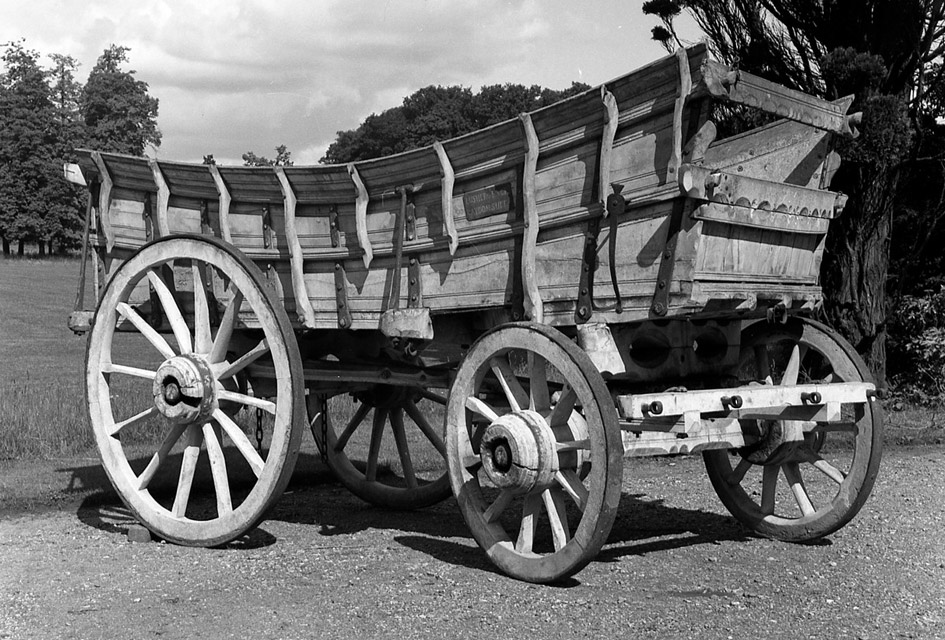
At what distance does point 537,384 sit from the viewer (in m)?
5.07

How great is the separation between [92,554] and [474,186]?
298cm

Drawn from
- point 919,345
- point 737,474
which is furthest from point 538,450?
point 919,345

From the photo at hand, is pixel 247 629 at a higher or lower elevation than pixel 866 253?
lower

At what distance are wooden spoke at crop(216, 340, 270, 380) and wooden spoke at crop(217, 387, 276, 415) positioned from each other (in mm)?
93

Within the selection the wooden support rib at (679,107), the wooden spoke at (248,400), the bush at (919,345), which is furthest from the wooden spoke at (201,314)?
the bush at (919,345)

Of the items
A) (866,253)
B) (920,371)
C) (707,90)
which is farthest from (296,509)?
(920,371)

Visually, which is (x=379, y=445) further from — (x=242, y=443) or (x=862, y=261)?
(x=862, y=261)

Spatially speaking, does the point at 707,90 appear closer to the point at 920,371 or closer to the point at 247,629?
the point at 247,629

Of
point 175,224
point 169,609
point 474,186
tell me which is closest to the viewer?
point 169,609

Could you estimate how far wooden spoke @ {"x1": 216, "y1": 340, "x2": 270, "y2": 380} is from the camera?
5.79 metres

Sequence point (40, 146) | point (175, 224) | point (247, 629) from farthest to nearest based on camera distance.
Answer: point (40, 146) < point (175, 224) < point (247, 629)

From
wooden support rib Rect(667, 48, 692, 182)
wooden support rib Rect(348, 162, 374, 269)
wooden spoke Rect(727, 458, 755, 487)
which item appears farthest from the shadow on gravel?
wooden support rib Rect(667, 48, 692, 182)

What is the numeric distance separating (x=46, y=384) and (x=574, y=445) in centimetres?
1245

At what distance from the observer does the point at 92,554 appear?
5.86 m
